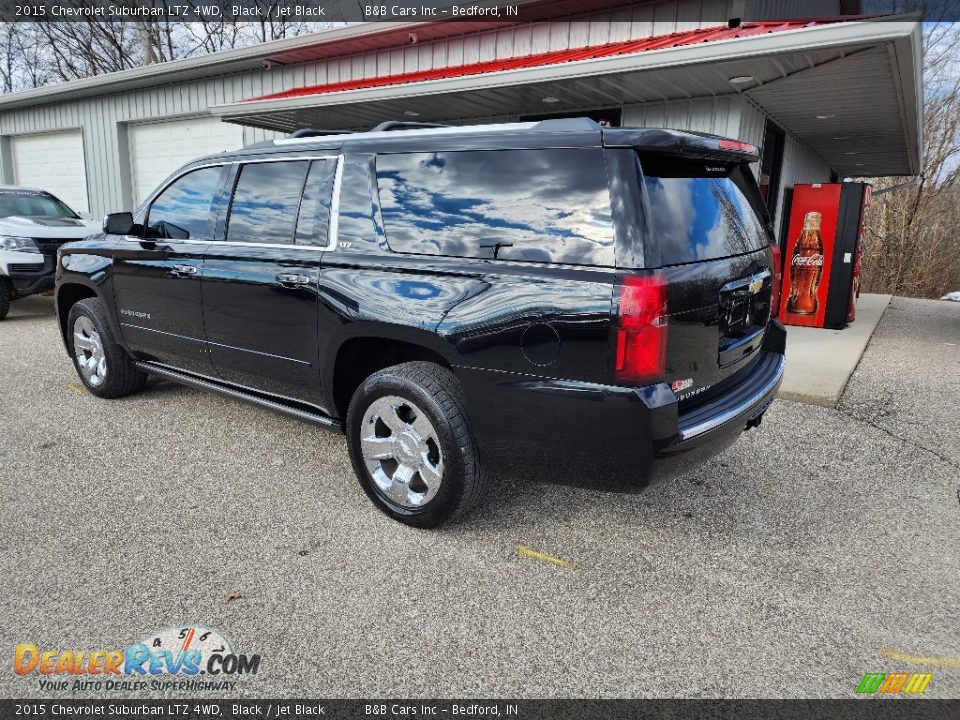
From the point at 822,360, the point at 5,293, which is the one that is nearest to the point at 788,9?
the point at 822,360

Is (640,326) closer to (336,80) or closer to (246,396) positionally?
(246,396)

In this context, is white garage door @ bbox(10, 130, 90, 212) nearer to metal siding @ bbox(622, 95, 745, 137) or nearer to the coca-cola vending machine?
metal siding @ bbox(622, 95, 745, 137)

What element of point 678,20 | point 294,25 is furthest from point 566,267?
point 294,25

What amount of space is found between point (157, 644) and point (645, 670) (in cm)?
177

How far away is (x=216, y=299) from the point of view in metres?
4.07

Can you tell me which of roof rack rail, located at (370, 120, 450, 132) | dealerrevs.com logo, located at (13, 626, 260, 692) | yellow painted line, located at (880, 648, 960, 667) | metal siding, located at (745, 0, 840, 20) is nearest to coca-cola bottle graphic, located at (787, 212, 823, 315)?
metal siding, located at (745, 0, 840, 20)

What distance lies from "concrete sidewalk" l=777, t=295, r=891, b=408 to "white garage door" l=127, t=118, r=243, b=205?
392 inches

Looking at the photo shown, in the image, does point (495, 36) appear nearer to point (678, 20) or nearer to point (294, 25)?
point (678, 20)

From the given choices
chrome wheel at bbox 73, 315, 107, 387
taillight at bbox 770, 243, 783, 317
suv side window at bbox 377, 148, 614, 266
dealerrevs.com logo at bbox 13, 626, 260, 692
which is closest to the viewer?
dealerrevs.com logo at bbox 13, 626, 260, 692

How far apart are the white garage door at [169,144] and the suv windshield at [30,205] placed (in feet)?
7.53

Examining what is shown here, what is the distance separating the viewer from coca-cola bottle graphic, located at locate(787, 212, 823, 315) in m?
9.36

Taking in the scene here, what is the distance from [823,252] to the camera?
936 cm

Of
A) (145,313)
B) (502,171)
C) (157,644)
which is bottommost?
(157,644)

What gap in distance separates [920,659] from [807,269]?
7956 millimetres
